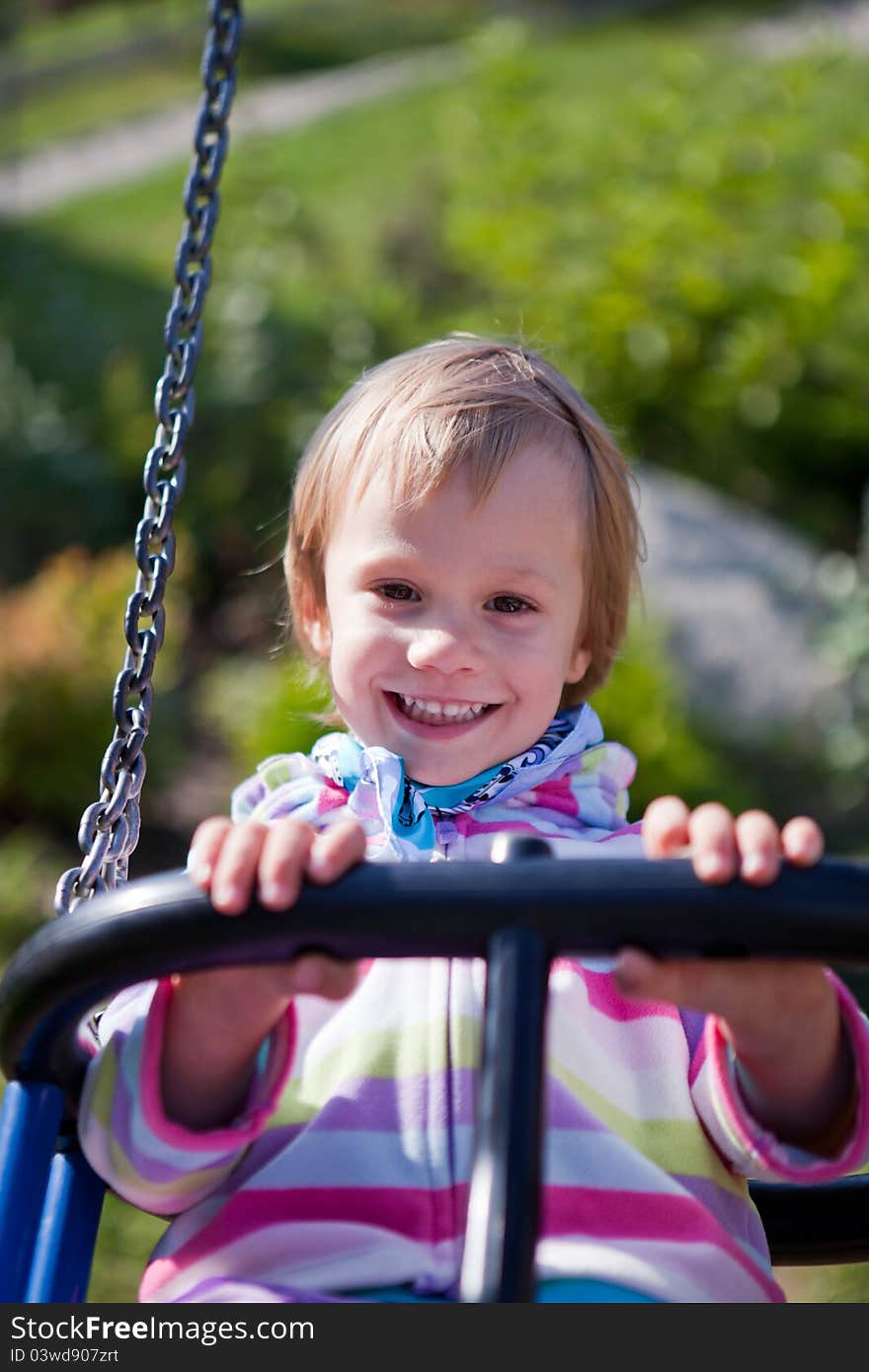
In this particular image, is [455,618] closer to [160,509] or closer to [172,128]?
[160,509]

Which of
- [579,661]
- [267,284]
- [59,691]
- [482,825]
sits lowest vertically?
[482,825]

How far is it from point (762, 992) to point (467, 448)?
26.1 inches

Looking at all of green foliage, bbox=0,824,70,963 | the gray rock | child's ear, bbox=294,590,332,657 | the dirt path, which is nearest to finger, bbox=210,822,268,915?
child's ear, bbox=294,590,332,657

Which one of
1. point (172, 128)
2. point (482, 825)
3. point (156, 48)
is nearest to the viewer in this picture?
point (482, 825)

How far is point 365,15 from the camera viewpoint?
13.4 meters

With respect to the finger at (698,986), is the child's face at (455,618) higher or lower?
higher

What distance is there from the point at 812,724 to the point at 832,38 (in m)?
3.49

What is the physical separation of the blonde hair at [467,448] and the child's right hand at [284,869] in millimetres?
569

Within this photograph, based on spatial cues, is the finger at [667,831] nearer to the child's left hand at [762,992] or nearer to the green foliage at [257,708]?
the child's left hand at [762,992]

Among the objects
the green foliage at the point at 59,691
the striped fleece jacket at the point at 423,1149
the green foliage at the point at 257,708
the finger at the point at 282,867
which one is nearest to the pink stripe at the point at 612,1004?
the striped fleece jacket at the point at 423,1149

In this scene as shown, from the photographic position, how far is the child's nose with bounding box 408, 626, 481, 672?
1.65m

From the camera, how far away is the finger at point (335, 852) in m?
1.19

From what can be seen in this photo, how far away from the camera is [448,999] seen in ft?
4.97

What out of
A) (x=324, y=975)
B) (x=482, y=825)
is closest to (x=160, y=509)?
(x=482, y=825)
